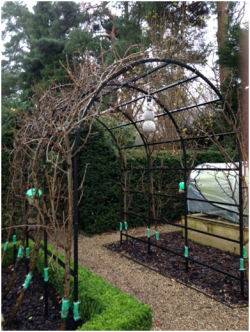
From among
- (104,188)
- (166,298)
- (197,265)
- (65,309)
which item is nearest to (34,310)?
(65,309)

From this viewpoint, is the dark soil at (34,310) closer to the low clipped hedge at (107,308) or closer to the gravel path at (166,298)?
the low clipped hedge at (107,308)

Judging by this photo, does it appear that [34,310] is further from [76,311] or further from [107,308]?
[107,308]

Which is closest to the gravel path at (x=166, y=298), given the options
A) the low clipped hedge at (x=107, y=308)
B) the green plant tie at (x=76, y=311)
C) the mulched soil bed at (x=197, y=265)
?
the mulched soil bed at (x=197, y=265)

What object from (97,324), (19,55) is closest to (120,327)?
(97,324)

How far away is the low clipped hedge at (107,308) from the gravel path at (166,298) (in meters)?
0.48

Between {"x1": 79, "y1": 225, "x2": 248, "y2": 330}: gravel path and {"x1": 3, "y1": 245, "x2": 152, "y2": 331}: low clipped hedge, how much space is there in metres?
0.48

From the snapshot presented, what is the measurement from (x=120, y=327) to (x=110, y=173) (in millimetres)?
4656

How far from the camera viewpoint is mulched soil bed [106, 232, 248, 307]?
3773mm

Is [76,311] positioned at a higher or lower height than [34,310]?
higher

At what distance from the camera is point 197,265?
4.73m

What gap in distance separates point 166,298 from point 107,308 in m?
1.14

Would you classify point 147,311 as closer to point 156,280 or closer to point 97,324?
point 97,324

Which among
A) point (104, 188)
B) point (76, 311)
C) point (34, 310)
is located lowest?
point (34, 310)

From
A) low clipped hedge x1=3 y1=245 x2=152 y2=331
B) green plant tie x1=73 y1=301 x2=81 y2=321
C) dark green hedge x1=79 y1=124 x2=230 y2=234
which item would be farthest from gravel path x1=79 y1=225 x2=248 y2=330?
dark green hedge x1=79 y1=124 x2=230 y2=234
